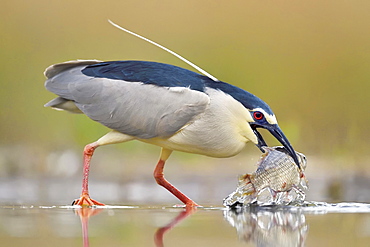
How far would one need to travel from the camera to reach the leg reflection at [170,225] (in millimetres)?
3646

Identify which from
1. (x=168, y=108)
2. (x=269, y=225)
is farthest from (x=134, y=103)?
(x=269, y=225)

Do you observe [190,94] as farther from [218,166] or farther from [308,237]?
[218,166]

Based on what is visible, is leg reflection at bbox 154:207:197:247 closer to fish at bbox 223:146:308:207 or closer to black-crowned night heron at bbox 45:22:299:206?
fish at bbox 223:146:308:207

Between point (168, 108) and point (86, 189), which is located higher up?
point (168, 108)

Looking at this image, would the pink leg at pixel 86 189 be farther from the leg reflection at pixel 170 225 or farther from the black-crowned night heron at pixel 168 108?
the leg reflection at pixel 170 225

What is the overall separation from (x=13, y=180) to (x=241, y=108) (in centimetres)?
387

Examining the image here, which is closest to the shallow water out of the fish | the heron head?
the fish

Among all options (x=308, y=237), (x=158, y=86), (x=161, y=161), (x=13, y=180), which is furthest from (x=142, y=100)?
(x=13, y=180)

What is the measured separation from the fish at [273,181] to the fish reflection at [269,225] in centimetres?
11

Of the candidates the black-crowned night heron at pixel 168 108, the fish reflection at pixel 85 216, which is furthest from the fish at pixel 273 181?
the fish reflection at pixel 85 216

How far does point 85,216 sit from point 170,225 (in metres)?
0.76

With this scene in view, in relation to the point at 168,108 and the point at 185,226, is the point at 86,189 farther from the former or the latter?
the point at 185,226

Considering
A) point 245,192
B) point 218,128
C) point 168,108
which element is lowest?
point 245,192

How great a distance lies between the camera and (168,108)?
5734 millimetres
